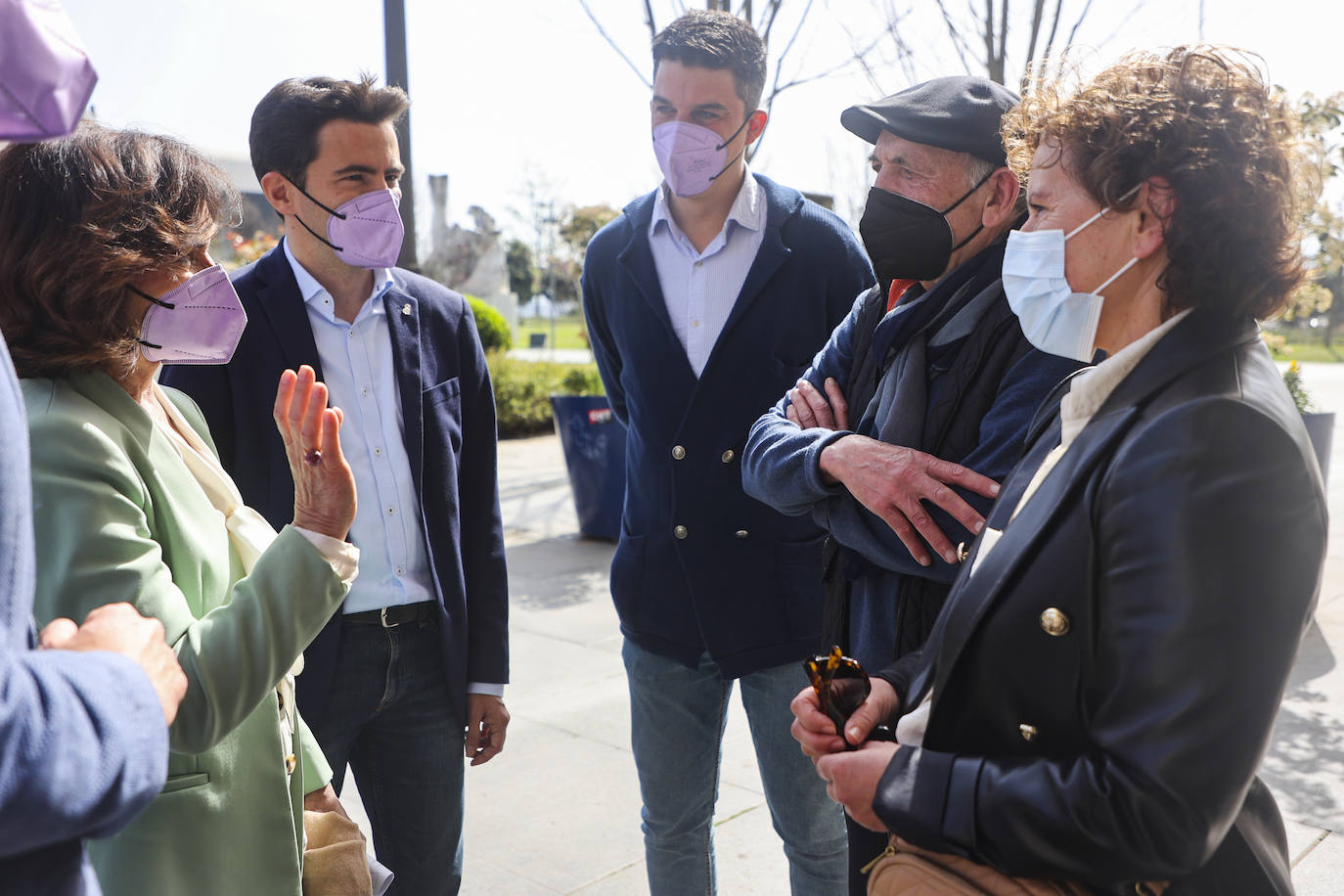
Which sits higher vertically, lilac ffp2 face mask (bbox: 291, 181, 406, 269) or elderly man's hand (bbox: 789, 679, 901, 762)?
lilac ffp2 face mask (bbox: 291, 181, 406, 269)

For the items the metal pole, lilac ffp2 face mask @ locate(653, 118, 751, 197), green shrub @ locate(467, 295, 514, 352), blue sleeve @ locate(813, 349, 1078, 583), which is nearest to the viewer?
blue sleeve @ locate(813, 349, 1078, 583)

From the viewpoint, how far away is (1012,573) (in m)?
1.38

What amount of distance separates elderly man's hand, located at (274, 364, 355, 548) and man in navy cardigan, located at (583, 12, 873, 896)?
1.13 m

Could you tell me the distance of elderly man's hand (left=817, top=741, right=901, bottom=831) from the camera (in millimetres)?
1482

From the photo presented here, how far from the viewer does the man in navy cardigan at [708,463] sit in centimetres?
261

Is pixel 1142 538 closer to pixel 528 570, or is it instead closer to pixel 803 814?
pixel 803 814

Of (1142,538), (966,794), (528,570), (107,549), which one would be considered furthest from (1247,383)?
(528,570)

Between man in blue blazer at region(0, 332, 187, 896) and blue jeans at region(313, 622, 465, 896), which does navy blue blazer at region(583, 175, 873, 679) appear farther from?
man in blue blazer at region(0, 332, 187, 896)

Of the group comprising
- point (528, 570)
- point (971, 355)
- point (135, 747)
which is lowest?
point (528, 570)

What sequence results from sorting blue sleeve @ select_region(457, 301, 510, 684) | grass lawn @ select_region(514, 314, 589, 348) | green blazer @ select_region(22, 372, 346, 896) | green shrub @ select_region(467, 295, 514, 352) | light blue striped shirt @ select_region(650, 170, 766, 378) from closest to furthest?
green blazer @ select_region(22, 372, 346, 896) → blue sleeve @ select_region(457, 301, 510, 684) → light blue striped shirt @ select_region(650, 170, 766, 378) → green shrub @ select_region(467, 295, 514, 352) → grass lawn @ select_region(514, 314, 589, 348)

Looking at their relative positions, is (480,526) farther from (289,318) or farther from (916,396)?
(916,396)

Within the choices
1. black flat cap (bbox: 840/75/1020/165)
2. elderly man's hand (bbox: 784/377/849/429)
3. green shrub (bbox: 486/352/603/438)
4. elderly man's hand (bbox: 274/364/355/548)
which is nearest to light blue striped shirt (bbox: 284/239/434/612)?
elderly man's hand (bbox: 274/364/355/548)

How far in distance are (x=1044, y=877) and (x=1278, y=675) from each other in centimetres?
39

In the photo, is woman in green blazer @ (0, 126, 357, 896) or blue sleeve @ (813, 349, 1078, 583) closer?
woman in green blazer @ (0, 126, 357, 896)
